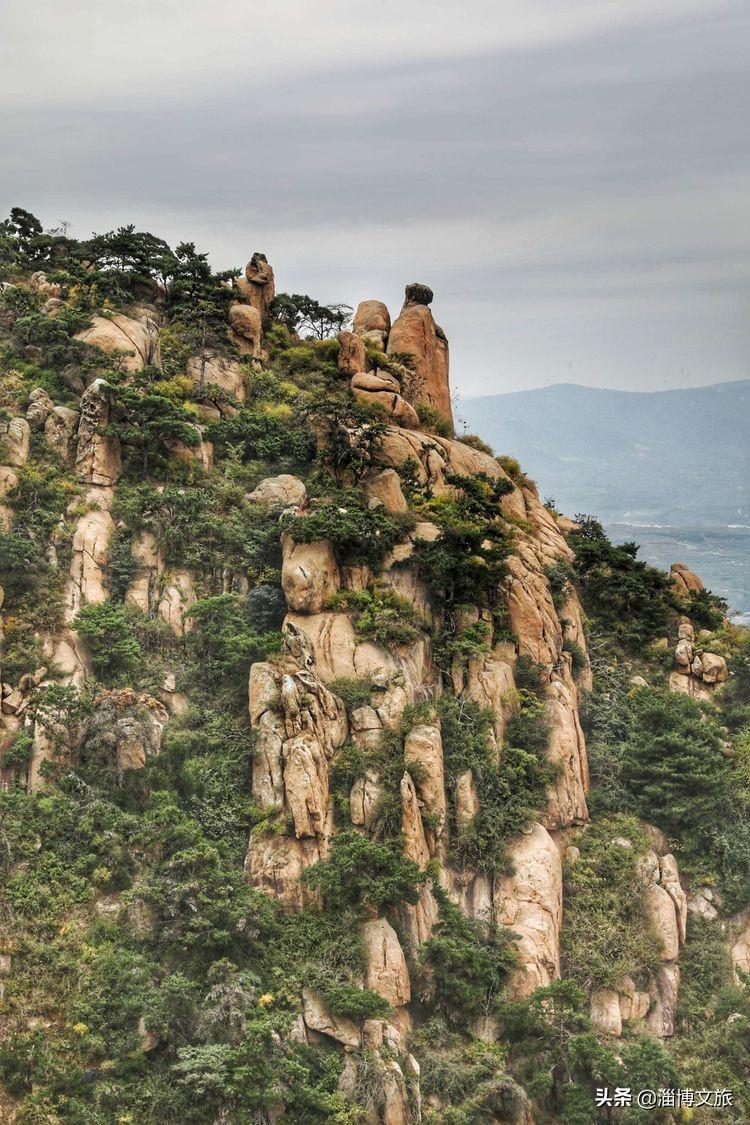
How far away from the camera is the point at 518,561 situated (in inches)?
1368

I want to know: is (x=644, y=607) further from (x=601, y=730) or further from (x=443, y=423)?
(x=443, y=423)

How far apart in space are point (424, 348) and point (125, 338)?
1512 cm

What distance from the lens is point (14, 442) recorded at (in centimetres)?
3284

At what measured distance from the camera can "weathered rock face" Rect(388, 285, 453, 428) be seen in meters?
44.7

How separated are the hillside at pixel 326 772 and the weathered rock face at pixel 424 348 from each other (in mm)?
4320

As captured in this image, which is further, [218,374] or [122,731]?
[218,374]

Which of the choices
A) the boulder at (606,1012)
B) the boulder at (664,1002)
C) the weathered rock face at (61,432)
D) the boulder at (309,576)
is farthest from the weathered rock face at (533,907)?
the weathered rock face at (61,432)

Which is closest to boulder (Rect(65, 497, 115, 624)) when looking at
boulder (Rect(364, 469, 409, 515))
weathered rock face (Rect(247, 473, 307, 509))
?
weathered rock face (Rect(247, 473, 307, 509))

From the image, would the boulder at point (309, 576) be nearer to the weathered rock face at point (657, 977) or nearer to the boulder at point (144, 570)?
the boulder at point (144, 570)

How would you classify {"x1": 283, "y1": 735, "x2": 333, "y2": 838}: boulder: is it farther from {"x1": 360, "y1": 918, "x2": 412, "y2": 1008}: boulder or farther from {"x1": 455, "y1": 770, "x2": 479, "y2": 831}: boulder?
{"x1": 455, "y1": 770, "x2": 479, "y2": 831}: boulder

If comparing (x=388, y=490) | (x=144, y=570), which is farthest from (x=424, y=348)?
(x=144, y=570)

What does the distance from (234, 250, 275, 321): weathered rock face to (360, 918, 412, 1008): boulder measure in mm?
32005

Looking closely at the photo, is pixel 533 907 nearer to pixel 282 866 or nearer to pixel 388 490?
pixel 282 866

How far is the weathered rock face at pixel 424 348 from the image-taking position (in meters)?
44.7
